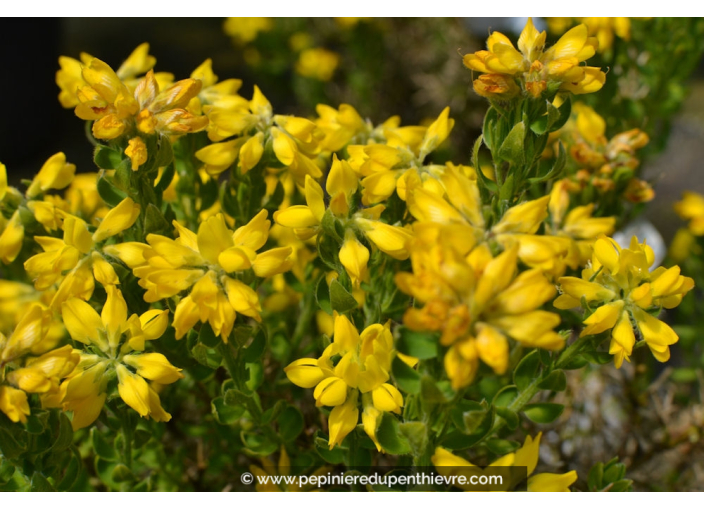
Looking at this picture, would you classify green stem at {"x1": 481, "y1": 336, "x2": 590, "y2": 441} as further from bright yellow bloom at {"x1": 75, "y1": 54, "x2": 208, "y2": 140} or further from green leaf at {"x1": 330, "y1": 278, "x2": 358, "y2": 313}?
bright yellow bloom at {"x1": 75, "y1": 54, "x2": 208, "y2": 140}

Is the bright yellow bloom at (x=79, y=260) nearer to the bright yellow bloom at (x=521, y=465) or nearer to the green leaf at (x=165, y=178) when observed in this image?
the green leaf at (x=165, y=178)

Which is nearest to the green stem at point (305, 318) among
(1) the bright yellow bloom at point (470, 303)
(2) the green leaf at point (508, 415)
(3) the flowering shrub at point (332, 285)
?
(3) the flowering shrub at point (332, 285)

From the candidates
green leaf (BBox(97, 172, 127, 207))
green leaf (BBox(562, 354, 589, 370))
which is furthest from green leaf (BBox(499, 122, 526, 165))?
green leaf (BBox(97, 172, 127, 207))

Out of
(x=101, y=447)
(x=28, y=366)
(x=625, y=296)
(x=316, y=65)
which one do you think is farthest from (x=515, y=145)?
(x=316, y=65)

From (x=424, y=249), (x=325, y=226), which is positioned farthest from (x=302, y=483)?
(x=424, y=249)

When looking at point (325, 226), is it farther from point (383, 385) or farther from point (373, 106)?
point (373, 106)
